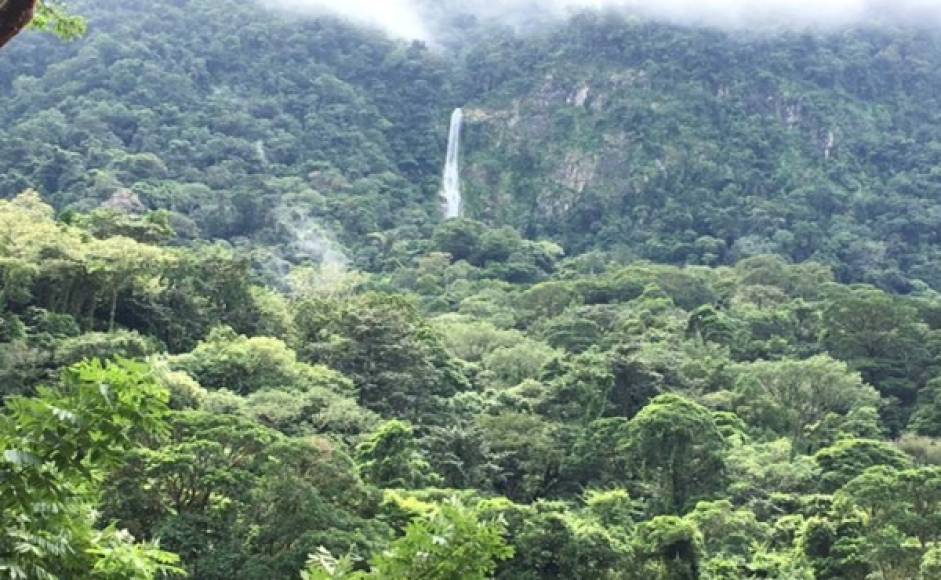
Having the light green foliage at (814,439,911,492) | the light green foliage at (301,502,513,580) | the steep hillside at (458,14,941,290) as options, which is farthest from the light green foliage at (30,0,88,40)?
the steep hillside at (458,14,941,290)

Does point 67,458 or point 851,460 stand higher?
point 67,458

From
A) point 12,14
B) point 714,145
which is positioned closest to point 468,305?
point 12,14

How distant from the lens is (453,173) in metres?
110

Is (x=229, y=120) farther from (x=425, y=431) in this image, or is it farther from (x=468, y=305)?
(x=425, y=431)

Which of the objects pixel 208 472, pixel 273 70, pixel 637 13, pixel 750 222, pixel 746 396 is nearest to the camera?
pixel 208 472

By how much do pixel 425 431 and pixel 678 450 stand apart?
8216 millimetres

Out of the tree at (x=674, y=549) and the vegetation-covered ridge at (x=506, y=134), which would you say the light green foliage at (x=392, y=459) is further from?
the vegetation-covered ridge at (x=506, y=134)

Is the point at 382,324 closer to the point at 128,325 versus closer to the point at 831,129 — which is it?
the point at 128,325

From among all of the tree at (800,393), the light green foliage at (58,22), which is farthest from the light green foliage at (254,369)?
the light green foliage at (58,22)

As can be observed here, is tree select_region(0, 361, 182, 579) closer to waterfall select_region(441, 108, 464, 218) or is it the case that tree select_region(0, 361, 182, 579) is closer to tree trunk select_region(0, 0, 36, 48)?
tree trunk select_region(0, 0, 36, 48)

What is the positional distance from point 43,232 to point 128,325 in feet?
15.9

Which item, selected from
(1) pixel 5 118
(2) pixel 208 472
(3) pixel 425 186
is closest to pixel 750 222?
(3) pixel 425 186

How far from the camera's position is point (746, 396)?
37.9 m

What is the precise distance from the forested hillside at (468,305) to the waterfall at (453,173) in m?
1.65
